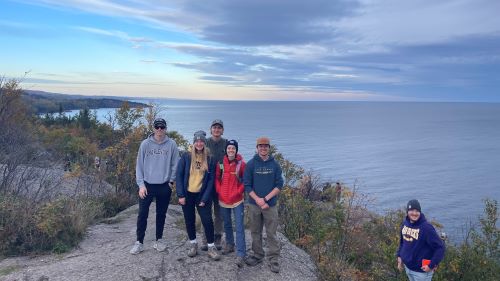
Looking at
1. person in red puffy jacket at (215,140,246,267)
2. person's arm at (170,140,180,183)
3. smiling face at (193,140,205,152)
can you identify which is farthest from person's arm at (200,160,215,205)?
person's arm at (170,140,180,183)

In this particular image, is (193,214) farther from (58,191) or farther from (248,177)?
(58,191)

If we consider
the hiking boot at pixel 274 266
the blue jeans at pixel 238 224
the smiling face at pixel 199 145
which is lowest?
the hiking boot at pixel 274 266

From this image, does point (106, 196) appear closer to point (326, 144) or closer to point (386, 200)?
point (386, 200)

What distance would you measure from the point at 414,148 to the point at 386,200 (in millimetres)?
36512

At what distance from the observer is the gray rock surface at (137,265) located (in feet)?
19.2

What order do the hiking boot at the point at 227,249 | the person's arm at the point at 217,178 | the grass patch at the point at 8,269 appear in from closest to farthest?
the grass patch at the point at 8,269 < the person's arm at the point at 217,178 < the hiking boot at the point at 227,249

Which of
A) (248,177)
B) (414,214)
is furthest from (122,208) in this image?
(414,214)

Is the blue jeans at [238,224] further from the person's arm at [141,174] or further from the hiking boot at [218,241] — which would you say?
the person's arm at [141,174]

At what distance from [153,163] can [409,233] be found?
3.86 meters

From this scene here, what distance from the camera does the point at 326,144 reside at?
61.5 meters

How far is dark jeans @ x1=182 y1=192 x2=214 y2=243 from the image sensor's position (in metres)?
6.15

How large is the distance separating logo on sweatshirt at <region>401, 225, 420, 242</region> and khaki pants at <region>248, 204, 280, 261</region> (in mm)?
1837

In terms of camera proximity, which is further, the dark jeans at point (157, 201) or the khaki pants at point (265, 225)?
the dark jeans at point (157, 201)

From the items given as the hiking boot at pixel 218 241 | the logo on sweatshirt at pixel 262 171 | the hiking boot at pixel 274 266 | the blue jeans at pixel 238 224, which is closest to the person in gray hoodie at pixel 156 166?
the blue jeans at pixel 238 224
